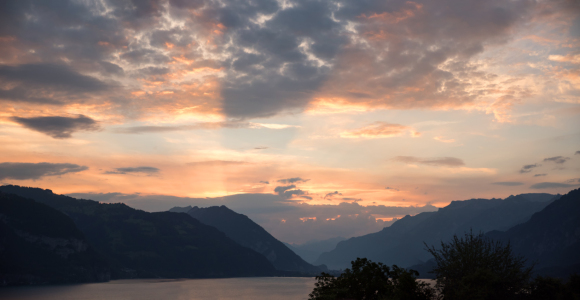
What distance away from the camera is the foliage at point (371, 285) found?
175 ft

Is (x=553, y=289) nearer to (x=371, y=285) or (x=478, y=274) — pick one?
(x=478, y=274)

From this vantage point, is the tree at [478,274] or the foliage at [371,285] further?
the foliage at [371,285]

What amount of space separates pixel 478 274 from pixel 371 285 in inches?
590

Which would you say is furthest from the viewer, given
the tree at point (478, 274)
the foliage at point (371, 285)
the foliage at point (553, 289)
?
the foliage at point (371, 285)

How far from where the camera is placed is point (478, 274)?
50.8 m

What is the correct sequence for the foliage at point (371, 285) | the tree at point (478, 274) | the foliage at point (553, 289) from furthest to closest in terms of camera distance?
the foliage at point (371, 285)
the foliage at point (553, 289)
the tree at point (478, 274)

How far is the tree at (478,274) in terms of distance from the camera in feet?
166

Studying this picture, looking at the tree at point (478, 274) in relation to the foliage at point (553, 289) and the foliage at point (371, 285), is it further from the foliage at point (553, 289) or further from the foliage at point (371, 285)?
the foliage at point (371, 285)

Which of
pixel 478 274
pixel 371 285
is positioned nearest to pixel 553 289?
pixel 478 274

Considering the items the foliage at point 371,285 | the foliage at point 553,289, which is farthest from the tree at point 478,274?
the foliage at point 371,285

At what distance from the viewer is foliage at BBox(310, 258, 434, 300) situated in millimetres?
53469

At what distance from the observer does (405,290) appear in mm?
52969

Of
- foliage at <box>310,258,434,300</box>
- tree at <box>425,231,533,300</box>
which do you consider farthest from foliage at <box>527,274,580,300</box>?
foliage at <box>310,258,434,300</box>

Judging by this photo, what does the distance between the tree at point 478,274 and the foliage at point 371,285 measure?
3475 mm
